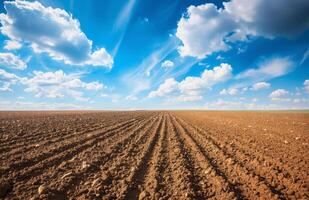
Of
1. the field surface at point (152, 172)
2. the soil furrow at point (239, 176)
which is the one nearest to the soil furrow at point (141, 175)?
the field surface at point (152, 172)

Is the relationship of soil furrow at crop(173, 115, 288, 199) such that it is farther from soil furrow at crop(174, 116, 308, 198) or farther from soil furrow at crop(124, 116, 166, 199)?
soil furrow at crop(124, 116, 166, 199)

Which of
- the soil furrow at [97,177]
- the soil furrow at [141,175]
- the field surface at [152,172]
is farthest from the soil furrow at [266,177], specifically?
the soil furrow at [97,177]

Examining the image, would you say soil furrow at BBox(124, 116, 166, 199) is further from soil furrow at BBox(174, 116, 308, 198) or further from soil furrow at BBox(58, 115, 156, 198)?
soil furrow at BBox(174, 116, 308, 198)

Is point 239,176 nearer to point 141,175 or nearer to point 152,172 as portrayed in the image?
point 152,172

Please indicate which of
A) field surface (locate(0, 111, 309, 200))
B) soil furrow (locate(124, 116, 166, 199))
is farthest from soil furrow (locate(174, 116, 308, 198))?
soil furrow (locate(124, 116, 166, 199))

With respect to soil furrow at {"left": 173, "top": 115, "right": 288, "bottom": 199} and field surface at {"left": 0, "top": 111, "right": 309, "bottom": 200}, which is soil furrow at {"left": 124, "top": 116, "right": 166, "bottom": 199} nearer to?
field surface at {"left": 0, "top": 111, "right": 309, "bottom": 200}

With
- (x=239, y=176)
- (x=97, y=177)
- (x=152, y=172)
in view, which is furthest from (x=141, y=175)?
(x=239, y=176)

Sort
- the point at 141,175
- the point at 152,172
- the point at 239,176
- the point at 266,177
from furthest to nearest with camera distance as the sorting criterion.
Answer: the point at 152,172 < the point at 141,175 < the point at 239,176 < the point at 266,177

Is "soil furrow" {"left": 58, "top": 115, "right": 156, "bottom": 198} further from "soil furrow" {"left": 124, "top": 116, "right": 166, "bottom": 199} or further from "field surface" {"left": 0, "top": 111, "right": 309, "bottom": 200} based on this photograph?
"soil furrow" {"left": 124, "top": 116, "right": 166, "bottom": 199}

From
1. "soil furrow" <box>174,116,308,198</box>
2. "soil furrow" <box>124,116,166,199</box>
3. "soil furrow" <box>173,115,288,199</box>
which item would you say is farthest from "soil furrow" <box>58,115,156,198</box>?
"soil furrow" <box>174,116,308,198</box>

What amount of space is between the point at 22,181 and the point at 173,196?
3.87 metres

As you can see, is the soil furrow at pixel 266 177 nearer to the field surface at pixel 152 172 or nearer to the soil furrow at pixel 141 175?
the field surface at pixel 152 172

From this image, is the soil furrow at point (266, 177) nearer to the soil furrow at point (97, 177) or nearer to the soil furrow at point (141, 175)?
the soil furrow at point (141, 175)

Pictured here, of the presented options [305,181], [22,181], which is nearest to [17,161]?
[22,181]
